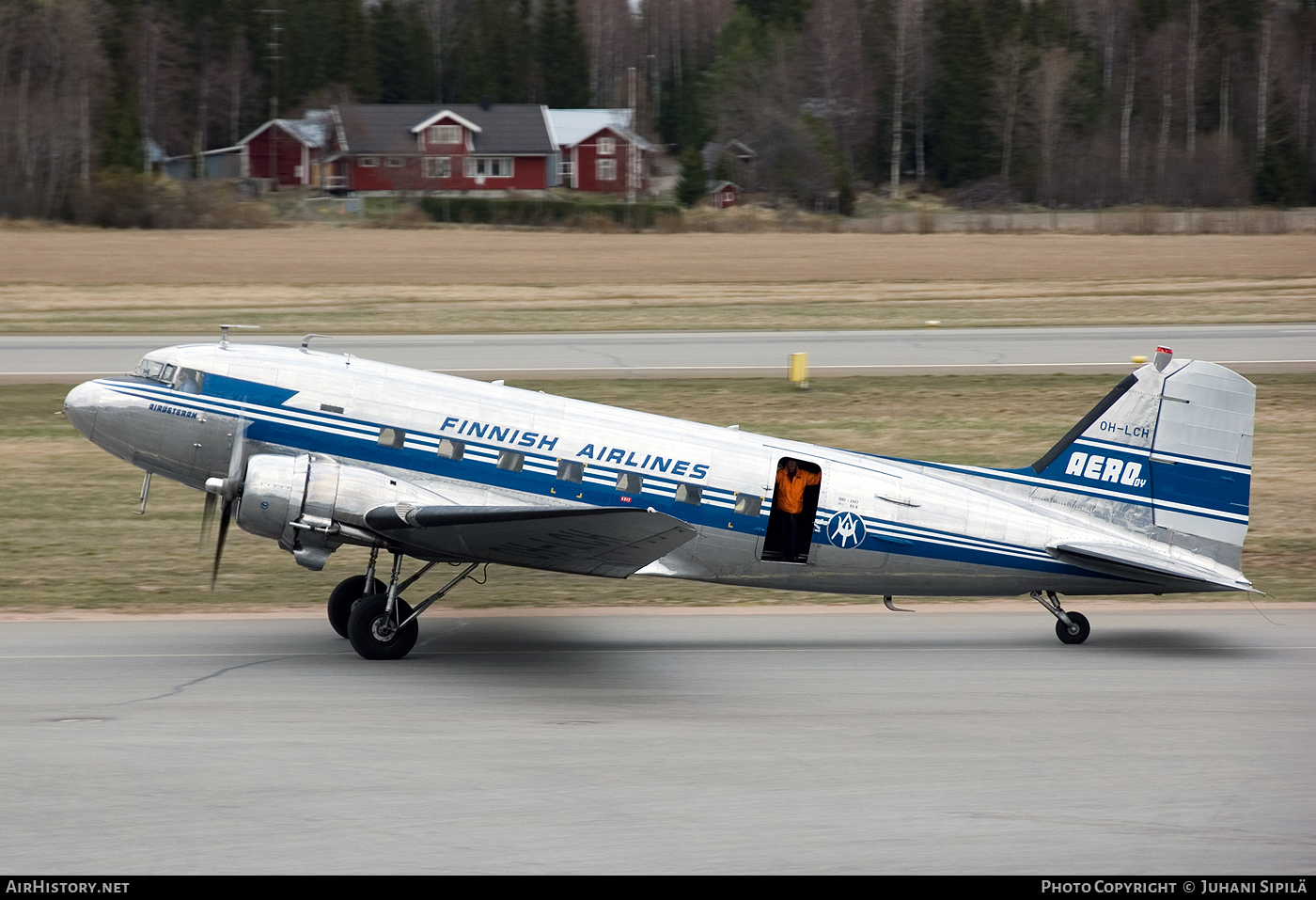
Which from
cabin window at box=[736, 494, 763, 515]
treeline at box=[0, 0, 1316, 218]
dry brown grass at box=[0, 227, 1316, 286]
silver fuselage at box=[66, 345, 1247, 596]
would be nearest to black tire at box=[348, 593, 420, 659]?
silver fuselage at box=[66, 345, 1247, 596]

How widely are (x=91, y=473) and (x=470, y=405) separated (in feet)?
41.2

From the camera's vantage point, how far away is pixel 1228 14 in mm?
111062

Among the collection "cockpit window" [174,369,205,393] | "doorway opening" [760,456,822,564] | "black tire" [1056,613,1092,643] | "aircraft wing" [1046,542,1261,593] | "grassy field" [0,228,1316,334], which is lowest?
A: "black tire" [1056,613,1092,643]

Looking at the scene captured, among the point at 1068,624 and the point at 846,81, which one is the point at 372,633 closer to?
the point at 1068,624

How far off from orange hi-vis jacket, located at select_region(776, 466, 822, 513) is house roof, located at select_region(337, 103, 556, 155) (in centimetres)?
9420

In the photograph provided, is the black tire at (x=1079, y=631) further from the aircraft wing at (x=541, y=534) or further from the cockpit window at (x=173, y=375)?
the cockpit window at (x=173, y=375)

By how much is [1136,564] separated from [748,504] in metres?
4.22

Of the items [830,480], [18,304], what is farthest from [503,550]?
[18,304]

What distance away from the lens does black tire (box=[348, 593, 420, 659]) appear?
13.5 metres

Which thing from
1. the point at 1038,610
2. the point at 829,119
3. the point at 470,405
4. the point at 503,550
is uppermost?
the point at 829,119

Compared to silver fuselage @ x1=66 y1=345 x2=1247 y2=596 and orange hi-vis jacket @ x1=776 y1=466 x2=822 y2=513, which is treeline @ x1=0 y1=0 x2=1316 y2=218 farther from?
orange hi-vis jacket @ x1=776 y1=466 x2=822 y2=513

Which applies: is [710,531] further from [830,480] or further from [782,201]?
[782,201]

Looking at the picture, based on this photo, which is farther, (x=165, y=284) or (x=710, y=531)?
(x=165, y=284)

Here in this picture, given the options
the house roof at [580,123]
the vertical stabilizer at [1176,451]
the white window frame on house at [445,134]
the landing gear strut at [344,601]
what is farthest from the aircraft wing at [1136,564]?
the white window frame on house at [445,134]
